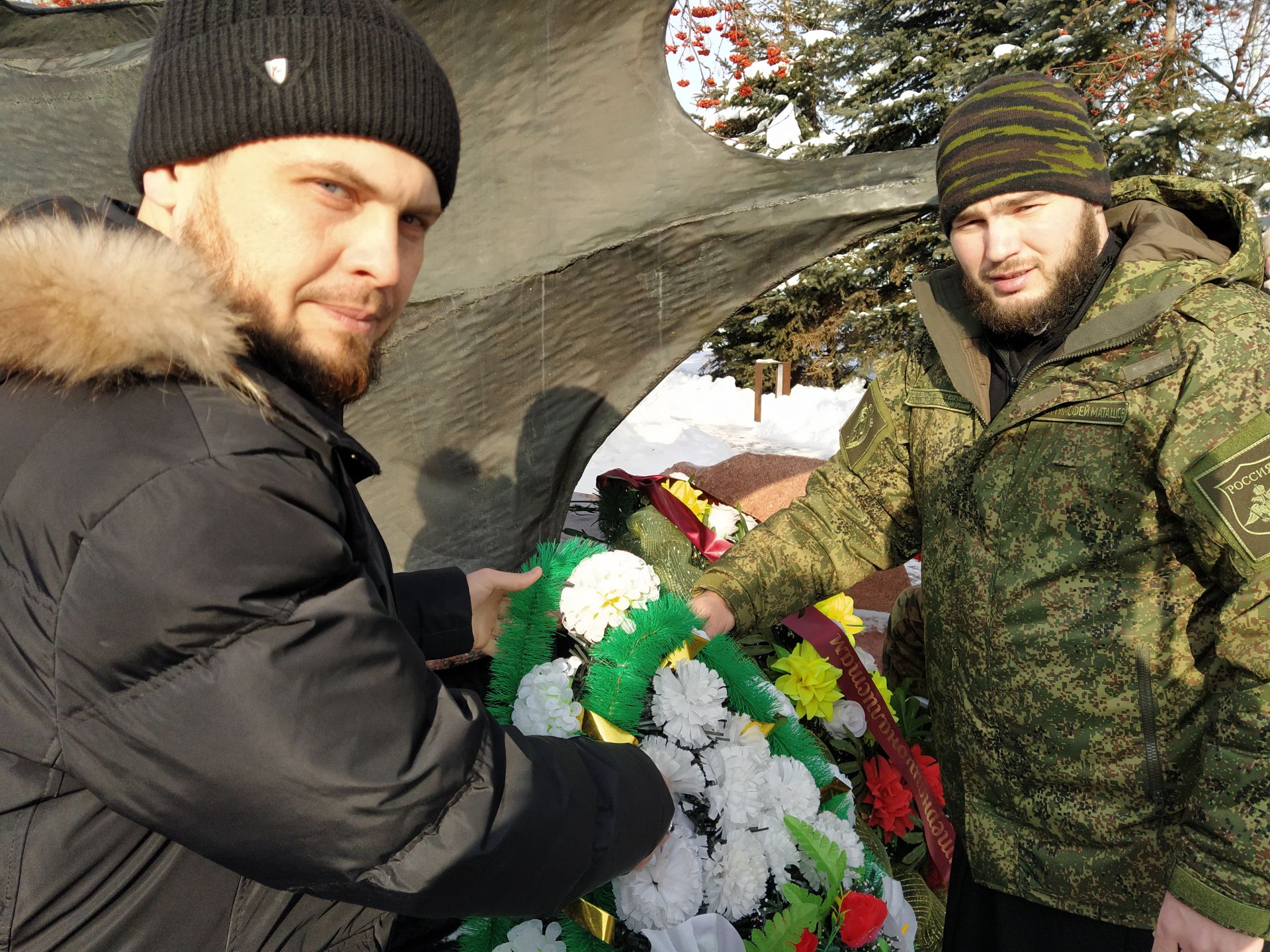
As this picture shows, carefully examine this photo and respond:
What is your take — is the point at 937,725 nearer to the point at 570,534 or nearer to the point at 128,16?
the point at 570,534

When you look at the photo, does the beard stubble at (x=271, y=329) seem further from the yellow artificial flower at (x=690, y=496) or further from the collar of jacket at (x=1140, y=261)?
the yellow artificial flower at (x=690, y=496)

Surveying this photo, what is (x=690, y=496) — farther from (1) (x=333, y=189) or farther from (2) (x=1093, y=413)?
(1) (x=333, y=189)

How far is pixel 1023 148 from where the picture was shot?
1.88 metres

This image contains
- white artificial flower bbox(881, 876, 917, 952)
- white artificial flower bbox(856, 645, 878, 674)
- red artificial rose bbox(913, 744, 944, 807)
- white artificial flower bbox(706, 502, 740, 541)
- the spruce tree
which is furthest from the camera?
the spruce tree

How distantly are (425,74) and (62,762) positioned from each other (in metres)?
0.97

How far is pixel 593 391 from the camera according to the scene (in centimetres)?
250

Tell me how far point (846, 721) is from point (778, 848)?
811 mm

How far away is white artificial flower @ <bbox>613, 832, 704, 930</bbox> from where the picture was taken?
4.68 ft

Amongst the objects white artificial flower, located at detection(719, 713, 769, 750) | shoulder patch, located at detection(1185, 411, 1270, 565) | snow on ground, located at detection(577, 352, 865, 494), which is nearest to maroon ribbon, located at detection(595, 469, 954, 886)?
white artificial flower, located at detection(719, 713, 769, 750)

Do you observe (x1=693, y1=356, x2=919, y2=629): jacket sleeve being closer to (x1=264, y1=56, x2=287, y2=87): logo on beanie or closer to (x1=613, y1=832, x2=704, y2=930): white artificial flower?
(x1=613, y1=832, x2=704, y2=930): white artificial flower

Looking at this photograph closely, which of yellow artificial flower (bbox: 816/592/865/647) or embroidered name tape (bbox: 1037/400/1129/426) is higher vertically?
embroidered name tape (bbox: 1037/400/1129/426)

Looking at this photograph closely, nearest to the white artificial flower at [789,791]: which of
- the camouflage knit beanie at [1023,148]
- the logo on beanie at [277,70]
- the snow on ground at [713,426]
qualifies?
the camouflage knit beanie at [1023,148]

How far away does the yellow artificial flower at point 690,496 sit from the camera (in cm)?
307

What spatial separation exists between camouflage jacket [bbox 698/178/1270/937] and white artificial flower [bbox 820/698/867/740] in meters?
0.38
